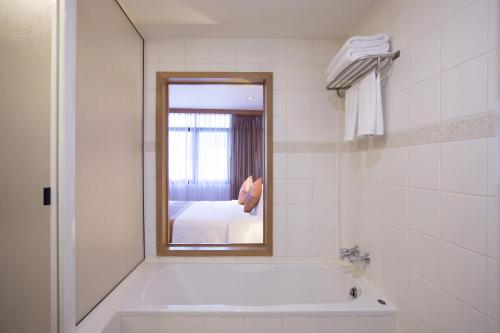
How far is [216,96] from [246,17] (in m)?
2.73

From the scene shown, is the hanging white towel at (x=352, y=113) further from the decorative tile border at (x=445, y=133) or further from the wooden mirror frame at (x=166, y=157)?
the wooden mirror frame at (x=166, y=157)

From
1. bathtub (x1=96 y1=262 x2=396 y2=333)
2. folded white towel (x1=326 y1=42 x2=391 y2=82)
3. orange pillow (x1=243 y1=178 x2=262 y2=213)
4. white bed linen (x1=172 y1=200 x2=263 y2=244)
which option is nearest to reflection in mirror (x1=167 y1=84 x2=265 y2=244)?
orange pillow (x1=243 y1=178 x2=262 y2=213)

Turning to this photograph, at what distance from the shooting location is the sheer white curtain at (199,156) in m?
5.36

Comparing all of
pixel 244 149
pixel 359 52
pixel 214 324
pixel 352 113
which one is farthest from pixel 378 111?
pixel 244 149

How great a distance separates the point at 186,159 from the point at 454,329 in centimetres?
496

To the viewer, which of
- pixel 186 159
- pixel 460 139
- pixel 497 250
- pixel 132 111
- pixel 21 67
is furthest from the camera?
pixel 186 159

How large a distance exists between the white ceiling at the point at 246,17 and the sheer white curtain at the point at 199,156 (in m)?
3.51

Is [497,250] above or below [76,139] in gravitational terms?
below

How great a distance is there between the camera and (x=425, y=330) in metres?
1.09

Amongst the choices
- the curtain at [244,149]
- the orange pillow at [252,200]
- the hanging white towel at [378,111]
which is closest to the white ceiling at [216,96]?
the curtain at [244,149]

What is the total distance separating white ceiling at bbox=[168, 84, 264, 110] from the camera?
3818mm

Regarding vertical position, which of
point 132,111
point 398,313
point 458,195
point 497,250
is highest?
point 132,111

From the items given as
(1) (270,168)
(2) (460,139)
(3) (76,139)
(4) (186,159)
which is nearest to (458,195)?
(2) (460,139)

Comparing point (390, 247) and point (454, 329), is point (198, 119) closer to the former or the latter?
point (390, 247)
